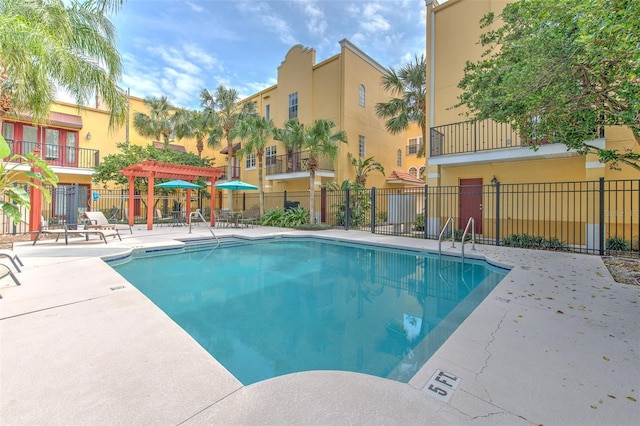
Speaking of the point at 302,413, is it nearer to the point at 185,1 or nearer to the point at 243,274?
the point at 243,274

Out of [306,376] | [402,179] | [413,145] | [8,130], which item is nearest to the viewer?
[306,376]

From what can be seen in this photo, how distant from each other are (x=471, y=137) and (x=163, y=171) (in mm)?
14094

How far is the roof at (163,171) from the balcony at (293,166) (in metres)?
4.26

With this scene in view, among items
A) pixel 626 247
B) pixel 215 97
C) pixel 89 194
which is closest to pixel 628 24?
pixel 626 247

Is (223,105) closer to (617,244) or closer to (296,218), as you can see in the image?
(296,218)

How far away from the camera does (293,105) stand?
19.7 metres

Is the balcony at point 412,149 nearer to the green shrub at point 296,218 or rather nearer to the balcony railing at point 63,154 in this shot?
the green shrub at point 296,218

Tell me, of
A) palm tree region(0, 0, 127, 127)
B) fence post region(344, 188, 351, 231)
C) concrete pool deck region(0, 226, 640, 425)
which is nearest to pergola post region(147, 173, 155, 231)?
palm tree region(0, 0, 127, 127)

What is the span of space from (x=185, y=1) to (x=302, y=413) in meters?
12.8

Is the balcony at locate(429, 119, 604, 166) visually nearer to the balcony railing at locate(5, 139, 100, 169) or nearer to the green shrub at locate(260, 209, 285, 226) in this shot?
the green shrub at locate(260, 209, 285, 226)

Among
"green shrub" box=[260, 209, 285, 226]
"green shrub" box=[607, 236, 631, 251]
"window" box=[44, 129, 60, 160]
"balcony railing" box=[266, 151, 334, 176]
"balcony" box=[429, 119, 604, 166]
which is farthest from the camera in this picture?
"balcony railing" box=[266, 151, 334, 176]

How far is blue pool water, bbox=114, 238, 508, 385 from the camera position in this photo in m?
3.33

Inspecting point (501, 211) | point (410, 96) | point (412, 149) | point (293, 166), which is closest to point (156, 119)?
point (293, 166)

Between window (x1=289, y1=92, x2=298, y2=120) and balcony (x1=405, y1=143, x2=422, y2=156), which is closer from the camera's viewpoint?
window (x1=289, y1=92, x2=298, y2=120)
